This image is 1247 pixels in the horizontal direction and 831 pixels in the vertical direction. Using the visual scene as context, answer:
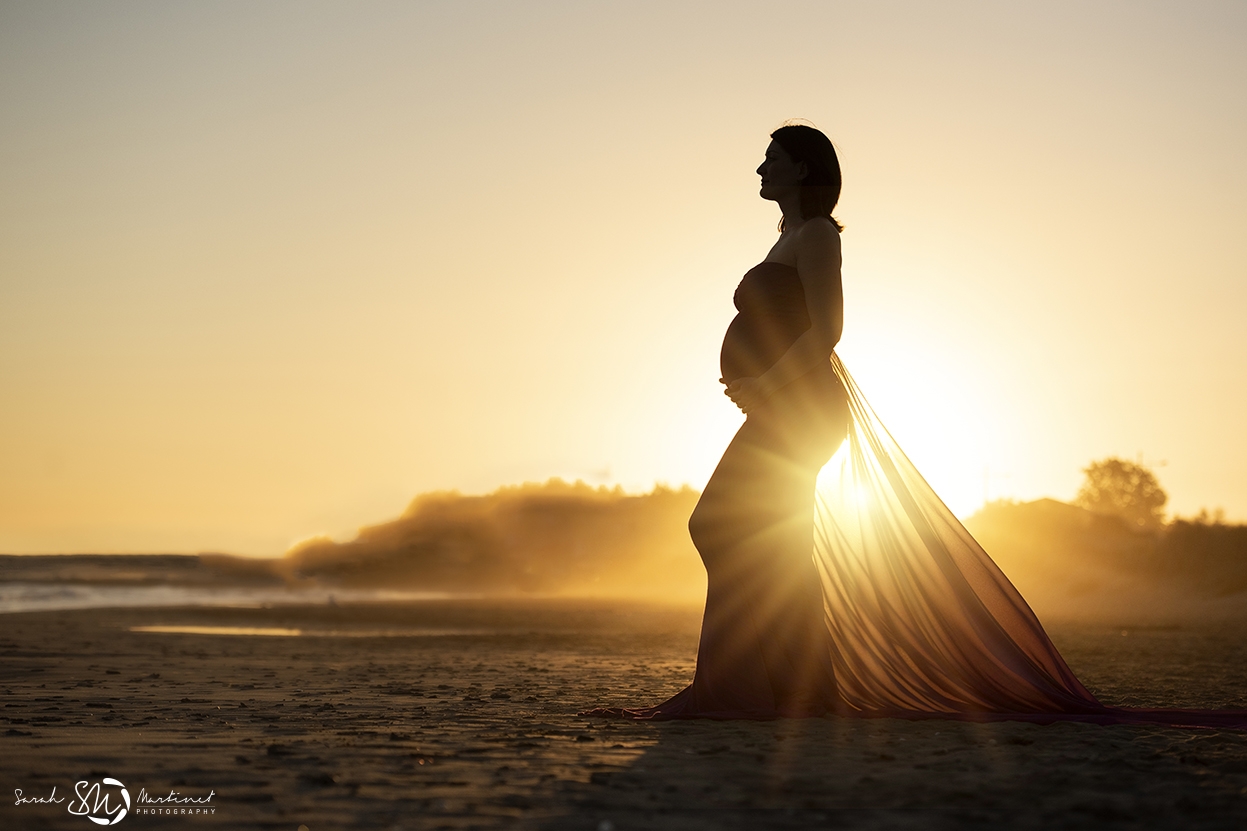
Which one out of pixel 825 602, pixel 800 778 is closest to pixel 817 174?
pixel 825 602

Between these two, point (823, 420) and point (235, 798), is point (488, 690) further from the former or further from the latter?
point (235, 798)

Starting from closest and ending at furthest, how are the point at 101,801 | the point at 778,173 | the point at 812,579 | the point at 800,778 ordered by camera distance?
the point at 101,801
the point at 800,778
the point at 812,579
the point at 778,173

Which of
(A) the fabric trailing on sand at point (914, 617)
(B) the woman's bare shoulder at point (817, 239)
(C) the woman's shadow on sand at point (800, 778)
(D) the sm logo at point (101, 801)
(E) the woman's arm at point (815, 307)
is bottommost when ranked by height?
(D) the sm logo at point (101, 801)

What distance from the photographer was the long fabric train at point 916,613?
5.24m

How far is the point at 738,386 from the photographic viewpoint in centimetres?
541

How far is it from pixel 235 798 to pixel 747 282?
3.34 meters

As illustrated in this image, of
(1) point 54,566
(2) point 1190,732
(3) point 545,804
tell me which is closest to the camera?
(3) point 545,804

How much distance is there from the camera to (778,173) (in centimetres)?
546

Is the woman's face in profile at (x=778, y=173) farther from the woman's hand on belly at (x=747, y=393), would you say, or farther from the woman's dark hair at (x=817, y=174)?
the woman's hand on belly at (x=747, y=393)

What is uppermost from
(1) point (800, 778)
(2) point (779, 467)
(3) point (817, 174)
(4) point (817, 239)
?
(3) point (817, 174)

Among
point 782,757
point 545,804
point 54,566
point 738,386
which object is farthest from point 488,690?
point 54,566

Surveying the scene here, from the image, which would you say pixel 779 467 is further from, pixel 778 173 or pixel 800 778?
pixel 800 778

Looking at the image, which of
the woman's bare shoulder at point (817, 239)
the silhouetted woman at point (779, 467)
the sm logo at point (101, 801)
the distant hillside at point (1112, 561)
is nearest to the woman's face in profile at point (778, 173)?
the silhouetted woman at point (779, 467)

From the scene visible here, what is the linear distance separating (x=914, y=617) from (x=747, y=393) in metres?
1.45
